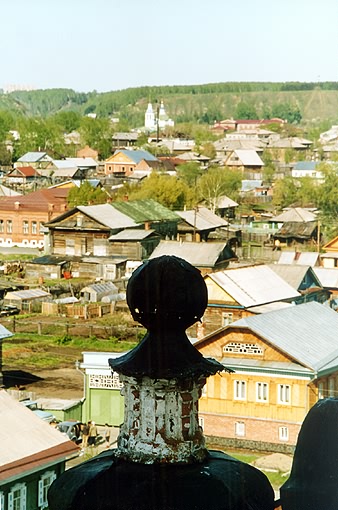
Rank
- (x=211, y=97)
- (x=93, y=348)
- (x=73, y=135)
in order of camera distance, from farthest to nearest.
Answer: (x=211, y=97), (x=73, y=135), (x=93, y=348)

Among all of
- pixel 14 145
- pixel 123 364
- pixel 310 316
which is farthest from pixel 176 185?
pixel 123 364

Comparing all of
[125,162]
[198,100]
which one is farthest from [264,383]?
[198,100]

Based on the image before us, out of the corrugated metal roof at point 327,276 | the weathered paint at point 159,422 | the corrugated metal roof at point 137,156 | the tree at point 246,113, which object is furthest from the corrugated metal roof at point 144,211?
the tree at point 246,113

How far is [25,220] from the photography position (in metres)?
19.5

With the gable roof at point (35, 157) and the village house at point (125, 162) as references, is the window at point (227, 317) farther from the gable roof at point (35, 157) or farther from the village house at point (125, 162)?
the gable roof at point (35, 157)

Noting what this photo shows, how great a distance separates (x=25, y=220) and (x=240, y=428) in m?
12.2

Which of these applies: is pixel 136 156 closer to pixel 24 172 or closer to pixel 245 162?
pixel 245 162

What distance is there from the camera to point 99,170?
32.5 m

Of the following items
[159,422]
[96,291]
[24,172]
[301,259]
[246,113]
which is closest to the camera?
[159,422]

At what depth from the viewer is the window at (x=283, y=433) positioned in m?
7.71

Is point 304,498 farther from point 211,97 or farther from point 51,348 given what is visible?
point 211,97

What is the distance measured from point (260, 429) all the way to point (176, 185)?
14.0 metres

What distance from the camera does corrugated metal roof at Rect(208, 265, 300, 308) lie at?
37.7 ft

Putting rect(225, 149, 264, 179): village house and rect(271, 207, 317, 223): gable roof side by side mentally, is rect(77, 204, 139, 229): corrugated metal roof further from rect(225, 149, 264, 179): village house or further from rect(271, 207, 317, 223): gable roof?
rect(225, 149, 264, 179): village house
